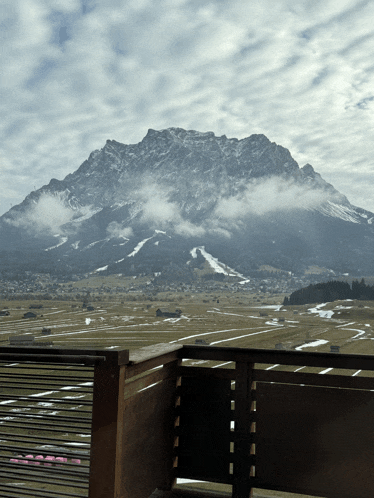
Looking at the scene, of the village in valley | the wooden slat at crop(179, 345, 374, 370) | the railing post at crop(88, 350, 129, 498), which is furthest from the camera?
the village in valley

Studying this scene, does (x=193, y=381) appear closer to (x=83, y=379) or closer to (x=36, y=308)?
(x=83, y=379)

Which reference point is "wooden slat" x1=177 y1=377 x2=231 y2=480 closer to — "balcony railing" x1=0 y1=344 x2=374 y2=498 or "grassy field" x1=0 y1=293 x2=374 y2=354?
"balcony railing" x1=0 y1=344 x2=374 y2=498

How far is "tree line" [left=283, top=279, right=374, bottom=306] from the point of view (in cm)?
11181

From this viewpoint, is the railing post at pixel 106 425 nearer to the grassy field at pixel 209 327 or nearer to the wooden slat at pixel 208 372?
the wooden slat at pixel 208 372

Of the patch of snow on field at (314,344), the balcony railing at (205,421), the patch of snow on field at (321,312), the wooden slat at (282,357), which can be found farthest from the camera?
the patch of snow on field at (321,312)

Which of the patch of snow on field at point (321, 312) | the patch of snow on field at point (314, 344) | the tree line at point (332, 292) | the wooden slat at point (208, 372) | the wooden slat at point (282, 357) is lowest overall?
the patch of snow on field at point (314, 344)

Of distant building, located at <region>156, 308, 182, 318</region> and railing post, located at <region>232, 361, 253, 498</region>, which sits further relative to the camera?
distant building, located at <region>156, 308, 182, 318</region>

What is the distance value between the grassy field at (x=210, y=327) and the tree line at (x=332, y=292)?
19.3 ft

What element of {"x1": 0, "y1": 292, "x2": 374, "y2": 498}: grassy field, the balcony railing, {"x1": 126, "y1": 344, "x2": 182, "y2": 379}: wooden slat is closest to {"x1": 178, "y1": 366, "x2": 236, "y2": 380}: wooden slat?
the balcony railing

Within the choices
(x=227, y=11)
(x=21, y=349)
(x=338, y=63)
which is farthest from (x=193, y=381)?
(x=338, y=63)

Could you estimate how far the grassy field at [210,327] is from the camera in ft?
201

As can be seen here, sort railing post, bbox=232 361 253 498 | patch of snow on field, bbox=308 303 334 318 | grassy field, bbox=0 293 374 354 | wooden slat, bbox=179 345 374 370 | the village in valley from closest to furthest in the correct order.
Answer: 1. wooden slat, bbox=179 345 374 370
2. railing post, bbox=232 361 253 498
3. the village in valley
4. grassy field, bbox=0 293 374 354
5. patch of snow on field, bbox=308 303 334 318

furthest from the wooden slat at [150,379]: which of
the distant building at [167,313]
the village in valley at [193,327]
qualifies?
the distant building at [167,313]

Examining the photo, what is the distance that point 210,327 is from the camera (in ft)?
261
